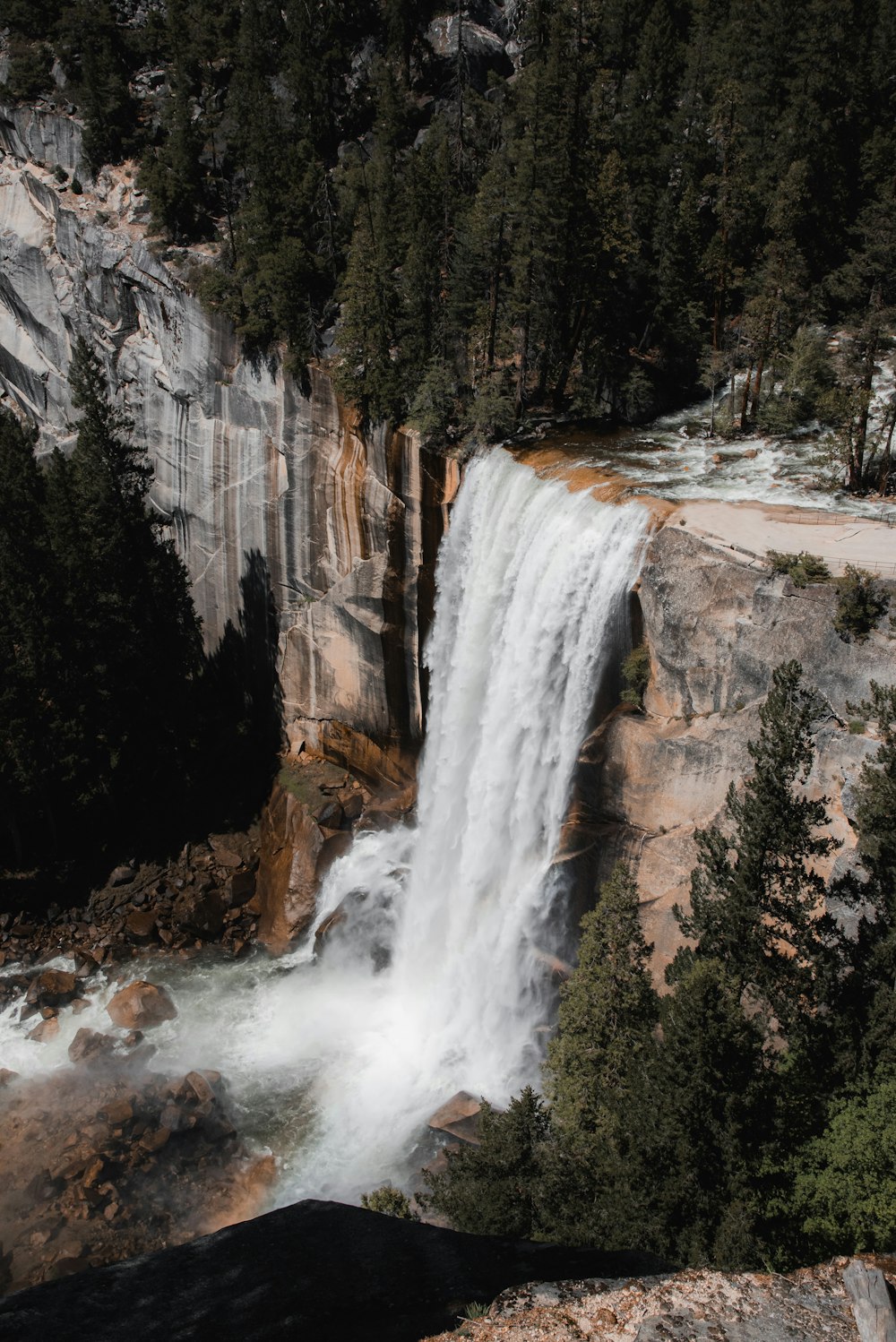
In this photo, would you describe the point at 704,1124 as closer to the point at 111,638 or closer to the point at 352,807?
the point at 352,807

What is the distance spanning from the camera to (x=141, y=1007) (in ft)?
96.7

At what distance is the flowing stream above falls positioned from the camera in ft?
82.9

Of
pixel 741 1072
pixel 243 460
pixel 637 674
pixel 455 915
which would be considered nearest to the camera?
pixel 741 1072

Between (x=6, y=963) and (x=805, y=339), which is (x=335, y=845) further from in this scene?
(x=805, y=339)

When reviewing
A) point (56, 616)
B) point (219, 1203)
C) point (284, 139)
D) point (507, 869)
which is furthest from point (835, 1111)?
point (284, 139)

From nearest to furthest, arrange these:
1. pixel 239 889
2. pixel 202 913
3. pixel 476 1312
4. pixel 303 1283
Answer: pixel 476 1312 → pixel 303 1283 → pixel 202 913 → pixel 239 889

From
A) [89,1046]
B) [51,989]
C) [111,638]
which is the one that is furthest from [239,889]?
[111,638]

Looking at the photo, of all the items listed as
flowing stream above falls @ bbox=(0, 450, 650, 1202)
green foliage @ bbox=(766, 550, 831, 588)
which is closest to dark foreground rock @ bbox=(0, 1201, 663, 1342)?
green foliage @ bbox=(766, 550, 831, 588)

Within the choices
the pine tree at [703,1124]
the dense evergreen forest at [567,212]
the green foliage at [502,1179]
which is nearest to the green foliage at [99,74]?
the dense evergreen forest at [567,212]

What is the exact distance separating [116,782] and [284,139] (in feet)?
100

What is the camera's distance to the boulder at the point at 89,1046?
28000 mm

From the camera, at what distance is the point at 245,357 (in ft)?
130

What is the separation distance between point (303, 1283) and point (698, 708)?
56.2ft

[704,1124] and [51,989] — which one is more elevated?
[704,1124]
